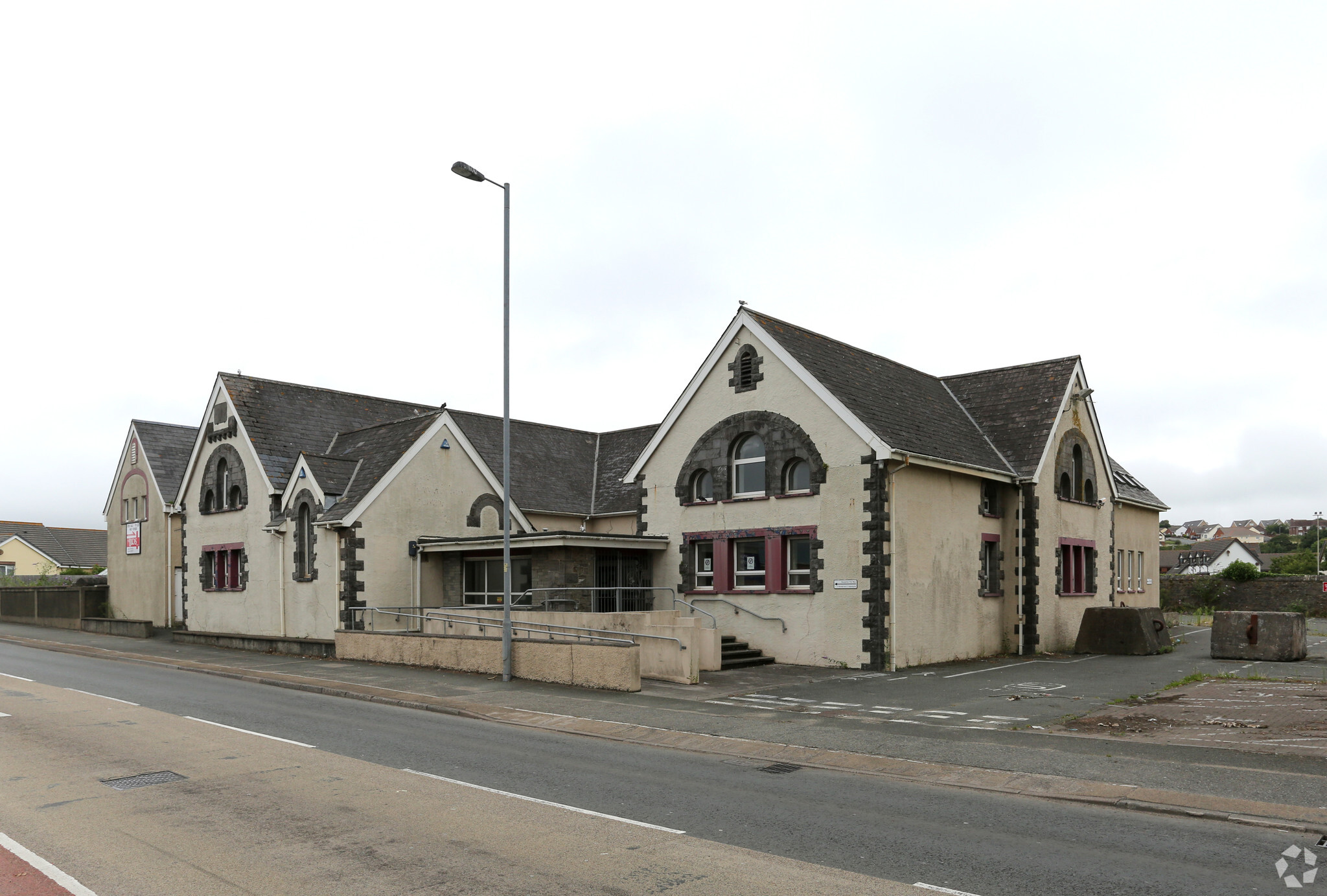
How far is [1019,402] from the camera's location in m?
29.6

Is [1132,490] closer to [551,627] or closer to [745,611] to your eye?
[745,611]

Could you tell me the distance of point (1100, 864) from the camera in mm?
Result: 7559

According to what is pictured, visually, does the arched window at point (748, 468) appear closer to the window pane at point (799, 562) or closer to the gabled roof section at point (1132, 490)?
the window pane at point (799, 562)

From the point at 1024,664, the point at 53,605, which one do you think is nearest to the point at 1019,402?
the point at 1024,664

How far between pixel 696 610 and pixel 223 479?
64.3 feet

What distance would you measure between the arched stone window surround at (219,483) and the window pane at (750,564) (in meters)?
17.3

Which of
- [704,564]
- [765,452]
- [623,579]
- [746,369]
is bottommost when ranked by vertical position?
[623,579]

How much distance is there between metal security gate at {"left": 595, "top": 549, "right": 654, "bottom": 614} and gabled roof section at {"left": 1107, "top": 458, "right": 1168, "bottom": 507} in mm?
18091

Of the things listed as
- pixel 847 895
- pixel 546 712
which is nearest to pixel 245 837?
pixel 847 895

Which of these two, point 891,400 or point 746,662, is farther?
point 891,400

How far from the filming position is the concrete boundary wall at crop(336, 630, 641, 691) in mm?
18781

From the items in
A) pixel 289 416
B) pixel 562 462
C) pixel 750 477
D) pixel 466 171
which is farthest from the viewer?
pixel 562 462

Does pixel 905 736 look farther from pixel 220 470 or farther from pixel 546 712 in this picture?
pixel 220 470

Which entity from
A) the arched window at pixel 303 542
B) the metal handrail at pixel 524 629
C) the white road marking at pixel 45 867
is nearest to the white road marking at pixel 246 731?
the white road marking at pixel 45 867
